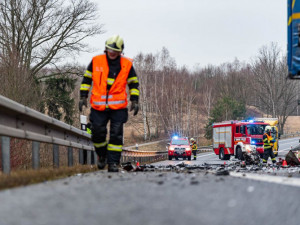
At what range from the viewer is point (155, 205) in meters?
3.00

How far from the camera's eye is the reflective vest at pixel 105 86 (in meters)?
7.76

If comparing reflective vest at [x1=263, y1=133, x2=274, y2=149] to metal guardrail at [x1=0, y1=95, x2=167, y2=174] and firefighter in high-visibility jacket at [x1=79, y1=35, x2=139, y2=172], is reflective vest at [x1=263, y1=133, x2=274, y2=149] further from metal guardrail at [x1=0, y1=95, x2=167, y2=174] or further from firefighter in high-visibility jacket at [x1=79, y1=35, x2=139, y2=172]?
firefighter in high-visibility jacket at [x1=79, y1=35, x2=139, y2=172]

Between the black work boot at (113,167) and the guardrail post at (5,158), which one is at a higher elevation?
the guardrail post at (5,158)

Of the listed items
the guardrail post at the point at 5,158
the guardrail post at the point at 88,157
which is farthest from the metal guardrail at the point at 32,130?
the guardrail post at the point at 88,157

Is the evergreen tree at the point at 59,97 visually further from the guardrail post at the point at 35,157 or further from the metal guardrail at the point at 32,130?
the guardrail post at the point at 35,157

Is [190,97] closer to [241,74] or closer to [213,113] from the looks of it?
[213,113]

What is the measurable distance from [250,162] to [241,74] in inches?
3041

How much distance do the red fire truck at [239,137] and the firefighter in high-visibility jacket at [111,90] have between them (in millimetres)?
20052

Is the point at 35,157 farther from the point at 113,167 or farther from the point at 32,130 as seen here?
the point at 113,167

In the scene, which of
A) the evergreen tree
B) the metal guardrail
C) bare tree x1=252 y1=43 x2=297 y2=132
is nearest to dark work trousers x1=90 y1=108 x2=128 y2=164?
the metal guardrail

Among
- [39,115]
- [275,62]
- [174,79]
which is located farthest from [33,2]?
[275,62]

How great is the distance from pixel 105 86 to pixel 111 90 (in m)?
0.11

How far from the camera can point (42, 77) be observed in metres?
31.2

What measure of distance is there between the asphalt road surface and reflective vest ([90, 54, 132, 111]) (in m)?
3.83
